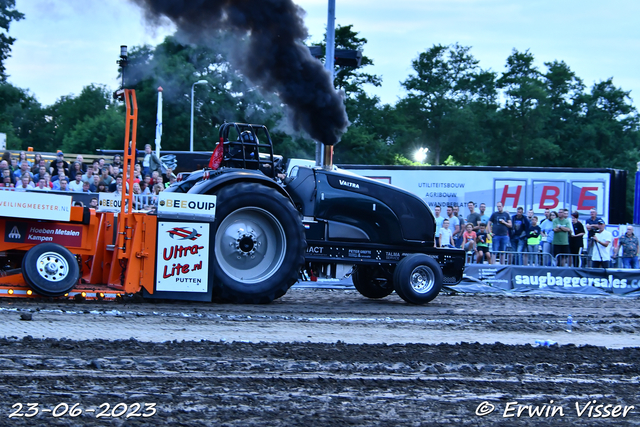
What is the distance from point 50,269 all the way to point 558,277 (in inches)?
414

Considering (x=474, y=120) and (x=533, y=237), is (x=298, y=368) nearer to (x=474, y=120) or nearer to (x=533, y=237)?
(x=533, y=237)

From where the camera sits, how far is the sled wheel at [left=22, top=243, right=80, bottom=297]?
360 inches

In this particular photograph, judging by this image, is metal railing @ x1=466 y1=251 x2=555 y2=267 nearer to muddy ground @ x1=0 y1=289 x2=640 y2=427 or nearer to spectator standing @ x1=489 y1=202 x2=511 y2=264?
spectator standing @ x1=489 y1=202 x2=511 y2=264

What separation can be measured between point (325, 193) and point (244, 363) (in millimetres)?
5242

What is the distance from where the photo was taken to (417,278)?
1155 cm

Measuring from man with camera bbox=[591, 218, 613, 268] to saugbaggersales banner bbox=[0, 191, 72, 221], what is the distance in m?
11.9

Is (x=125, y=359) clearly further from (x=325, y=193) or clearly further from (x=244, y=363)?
(x=325, y=193)

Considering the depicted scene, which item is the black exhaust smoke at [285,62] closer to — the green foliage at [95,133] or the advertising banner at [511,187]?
the advertising banner at [511,187]

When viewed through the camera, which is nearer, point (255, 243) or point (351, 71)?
point (255, 243)

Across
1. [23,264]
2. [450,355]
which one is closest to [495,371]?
[450,355]

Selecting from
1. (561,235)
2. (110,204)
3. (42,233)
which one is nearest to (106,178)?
(110,204)

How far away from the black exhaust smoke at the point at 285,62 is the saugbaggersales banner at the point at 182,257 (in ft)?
9.75

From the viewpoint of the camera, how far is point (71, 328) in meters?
7.57

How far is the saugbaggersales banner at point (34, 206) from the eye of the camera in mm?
9414
